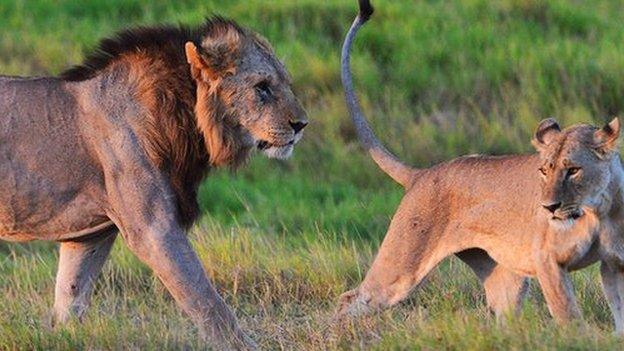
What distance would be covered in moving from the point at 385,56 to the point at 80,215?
18.7 feet

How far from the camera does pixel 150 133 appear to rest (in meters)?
5.44

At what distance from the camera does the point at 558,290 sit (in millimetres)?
5348

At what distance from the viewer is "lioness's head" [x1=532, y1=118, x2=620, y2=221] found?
5156mm

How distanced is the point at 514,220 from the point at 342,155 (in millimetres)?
4027

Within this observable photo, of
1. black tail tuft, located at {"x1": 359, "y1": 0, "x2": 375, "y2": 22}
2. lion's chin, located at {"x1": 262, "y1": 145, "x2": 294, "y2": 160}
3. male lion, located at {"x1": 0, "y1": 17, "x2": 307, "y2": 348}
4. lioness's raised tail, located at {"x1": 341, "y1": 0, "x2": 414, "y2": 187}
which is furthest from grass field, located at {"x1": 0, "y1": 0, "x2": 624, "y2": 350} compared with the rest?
black tail tuft, located at {"x1": 359, "y1": 0, "x2": 375, "y2": 22}

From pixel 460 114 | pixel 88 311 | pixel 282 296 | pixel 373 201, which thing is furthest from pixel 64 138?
pixel 460 114

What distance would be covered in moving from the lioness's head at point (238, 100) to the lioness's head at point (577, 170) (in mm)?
868

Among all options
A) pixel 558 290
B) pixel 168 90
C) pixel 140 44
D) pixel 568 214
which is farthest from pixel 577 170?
pixel 140 44

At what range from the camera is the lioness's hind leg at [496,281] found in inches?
233

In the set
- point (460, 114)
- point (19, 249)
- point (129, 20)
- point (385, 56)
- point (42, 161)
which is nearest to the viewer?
point (42, 161)

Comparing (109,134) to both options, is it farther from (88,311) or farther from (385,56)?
(385,56)

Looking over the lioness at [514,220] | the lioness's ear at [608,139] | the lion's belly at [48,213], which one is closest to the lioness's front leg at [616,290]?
the lioness at [514,220]

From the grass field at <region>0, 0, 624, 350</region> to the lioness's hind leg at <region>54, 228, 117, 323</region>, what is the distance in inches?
3.6

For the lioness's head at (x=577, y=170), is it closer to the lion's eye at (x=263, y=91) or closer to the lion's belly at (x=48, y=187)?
the lion's eye at (x=263, y=91)
